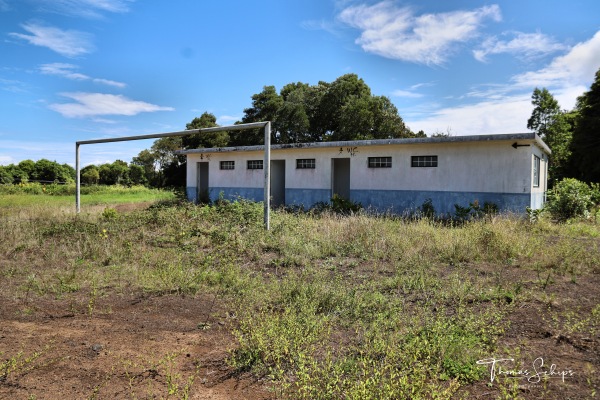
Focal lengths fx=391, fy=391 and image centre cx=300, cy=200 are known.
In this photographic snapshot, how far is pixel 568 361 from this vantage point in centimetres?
350

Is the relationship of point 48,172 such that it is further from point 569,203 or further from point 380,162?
point 569,203

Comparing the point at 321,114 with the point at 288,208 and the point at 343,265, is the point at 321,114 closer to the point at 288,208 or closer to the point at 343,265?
the point at 288,208

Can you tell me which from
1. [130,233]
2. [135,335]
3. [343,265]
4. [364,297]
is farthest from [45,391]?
[130,233]

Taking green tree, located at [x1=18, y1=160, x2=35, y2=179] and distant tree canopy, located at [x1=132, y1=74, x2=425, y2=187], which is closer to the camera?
distant tree canopy, located at [x1=132, y1=74, x2=425, y2=187]

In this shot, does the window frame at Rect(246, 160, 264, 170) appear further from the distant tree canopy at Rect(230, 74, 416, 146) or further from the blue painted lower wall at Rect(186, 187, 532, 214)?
the distant tree canopy at Rect(230, 74, 416, 146)

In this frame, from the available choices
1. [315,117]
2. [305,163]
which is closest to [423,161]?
[305,163]

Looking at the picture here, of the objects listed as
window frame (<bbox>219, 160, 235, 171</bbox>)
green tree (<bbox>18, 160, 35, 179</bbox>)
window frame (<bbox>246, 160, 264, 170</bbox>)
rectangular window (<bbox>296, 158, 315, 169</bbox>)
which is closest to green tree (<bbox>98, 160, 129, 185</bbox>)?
green tree (<bbox>18, 160, 35, 179</bbox>)

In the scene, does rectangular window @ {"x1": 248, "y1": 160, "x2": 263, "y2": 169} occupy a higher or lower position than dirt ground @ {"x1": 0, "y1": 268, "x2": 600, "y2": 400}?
higher

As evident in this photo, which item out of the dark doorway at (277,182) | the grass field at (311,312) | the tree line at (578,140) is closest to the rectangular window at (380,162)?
the dark doorway at (277,182)

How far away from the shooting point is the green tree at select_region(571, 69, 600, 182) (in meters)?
26.1

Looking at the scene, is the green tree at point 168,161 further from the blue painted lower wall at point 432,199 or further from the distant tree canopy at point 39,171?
the blue painted lower wall at point 432,199

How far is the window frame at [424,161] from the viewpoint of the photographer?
15117mm

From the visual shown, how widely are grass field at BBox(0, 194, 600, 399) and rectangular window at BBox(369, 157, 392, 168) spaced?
254 inches
